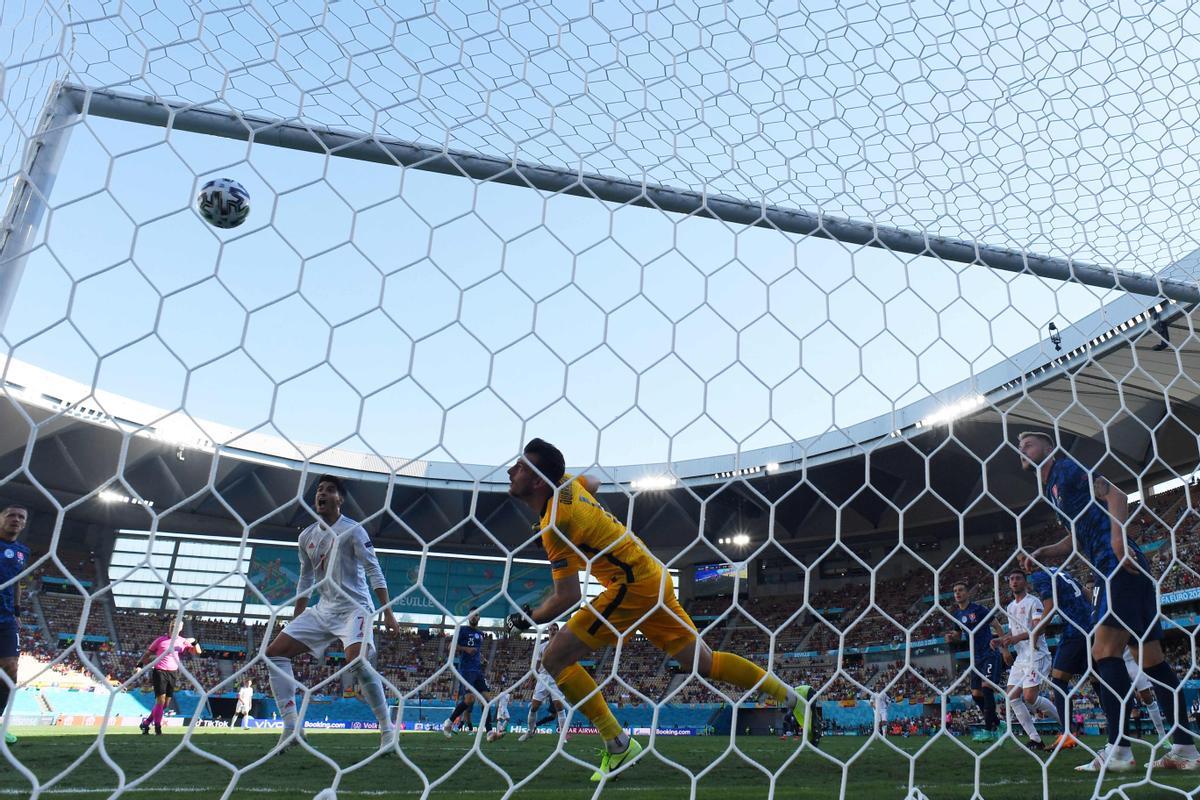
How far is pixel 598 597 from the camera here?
115 inches

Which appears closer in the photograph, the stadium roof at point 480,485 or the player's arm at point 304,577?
the player's arm at point 304,577

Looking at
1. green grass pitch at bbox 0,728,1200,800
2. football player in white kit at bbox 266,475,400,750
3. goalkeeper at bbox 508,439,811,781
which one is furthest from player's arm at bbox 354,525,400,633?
goalkeeper at bbox 508,439,811,781

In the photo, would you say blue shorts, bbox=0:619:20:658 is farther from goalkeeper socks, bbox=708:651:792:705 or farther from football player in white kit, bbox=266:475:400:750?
goalkeeper socks, bbox=708:651:792:705

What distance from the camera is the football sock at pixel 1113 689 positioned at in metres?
3.01

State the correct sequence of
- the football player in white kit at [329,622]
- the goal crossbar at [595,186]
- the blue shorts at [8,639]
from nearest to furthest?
the goal crossbar at [595,186] → the football player in white kit at [329,622] → the blue shorts at [8,639]

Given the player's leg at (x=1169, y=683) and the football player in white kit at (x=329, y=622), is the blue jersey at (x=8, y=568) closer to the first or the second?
the football player in white kit at (x=329, y=622)

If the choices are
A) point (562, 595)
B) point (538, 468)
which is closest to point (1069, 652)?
point (562, 595)

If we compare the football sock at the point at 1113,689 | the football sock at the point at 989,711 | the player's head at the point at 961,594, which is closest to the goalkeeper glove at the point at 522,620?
the football sock at the point at 1113,689

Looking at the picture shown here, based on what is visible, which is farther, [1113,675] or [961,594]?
[961,594]

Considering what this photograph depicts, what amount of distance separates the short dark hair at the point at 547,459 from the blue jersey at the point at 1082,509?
2269 millimetres

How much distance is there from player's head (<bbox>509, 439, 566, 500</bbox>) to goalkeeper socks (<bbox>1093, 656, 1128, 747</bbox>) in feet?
7.36

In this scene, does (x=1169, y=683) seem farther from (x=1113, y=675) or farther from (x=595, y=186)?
(x=595, y=186)

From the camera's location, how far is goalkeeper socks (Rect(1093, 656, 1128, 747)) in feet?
9.88

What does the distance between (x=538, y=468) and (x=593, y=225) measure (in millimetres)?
821
